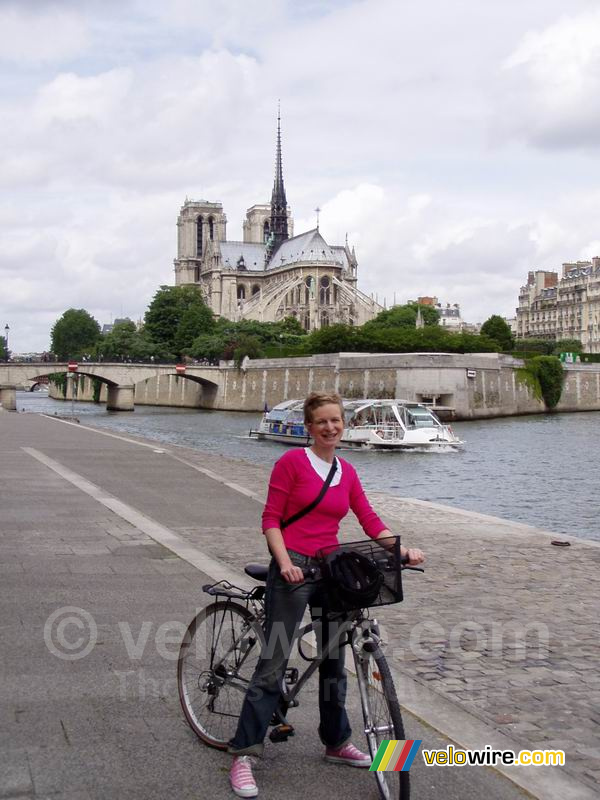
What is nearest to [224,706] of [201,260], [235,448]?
[235,448]

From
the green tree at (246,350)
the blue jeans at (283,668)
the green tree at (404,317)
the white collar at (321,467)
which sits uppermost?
the green tree at (404,317)

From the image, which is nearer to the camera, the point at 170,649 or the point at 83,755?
the point at 83,755

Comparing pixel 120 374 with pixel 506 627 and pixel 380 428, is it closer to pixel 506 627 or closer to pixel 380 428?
pixel 380 428

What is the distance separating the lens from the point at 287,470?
4824 mm

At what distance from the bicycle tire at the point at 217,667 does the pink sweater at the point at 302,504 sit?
1.61 ft

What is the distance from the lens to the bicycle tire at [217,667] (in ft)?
16.5

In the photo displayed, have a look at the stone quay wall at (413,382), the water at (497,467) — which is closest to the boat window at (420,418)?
the water at (497,467)

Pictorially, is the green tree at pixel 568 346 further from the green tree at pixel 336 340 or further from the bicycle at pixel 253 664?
the bicycle at pixel 253 664

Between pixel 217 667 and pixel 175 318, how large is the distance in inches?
4487

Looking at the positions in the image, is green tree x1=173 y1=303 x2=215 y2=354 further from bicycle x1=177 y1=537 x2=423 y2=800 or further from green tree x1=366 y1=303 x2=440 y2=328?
bicycle x1=177 y1=537 x2=423 y2=800

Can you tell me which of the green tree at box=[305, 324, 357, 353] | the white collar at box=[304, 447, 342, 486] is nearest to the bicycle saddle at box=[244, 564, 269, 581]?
the white collar at box=[304, 447, 342, 486]

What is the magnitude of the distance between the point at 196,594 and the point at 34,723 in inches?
123

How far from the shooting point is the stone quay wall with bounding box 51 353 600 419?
67875mm

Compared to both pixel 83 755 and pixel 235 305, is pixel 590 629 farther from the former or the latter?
pixel 235 305
